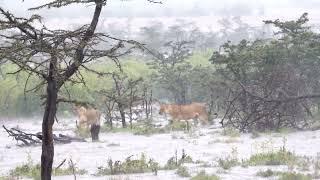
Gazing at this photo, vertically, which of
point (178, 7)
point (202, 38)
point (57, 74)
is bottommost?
point (57, 74)

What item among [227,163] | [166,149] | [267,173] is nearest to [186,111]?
[166,149]

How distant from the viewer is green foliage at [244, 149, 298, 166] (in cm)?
A: 1505

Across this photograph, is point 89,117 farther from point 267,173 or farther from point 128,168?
point 267,173

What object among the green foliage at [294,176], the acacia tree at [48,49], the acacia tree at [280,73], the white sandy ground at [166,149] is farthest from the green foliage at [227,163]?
the acacia tree at [280,73]

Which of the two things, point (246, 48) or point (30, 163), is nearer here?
point (30, 163)

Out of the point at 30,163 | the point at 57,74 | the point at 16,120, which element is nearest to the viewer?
the point at 57,74

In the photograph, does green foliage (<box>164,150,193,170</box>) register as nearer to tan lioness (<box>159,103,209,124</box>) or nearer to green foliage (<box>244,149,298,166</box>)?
green foliage (<box>244,149,298,166</box>)

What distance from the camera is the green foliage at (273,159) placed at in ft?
49.4

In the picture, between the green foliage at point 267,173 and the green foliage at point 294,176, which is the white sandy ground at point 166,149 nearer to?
the green foliage at point 267,173

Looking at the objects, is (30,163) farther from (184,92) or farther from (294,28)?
(184,92)

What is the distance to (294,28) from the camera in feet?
80.3

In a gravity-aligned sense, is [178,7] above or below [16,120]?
above

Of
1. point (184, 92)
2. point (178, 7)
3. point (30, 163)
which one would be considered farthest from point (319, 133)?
point (178, 7)

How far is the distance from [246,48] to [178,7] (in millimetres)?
109484
